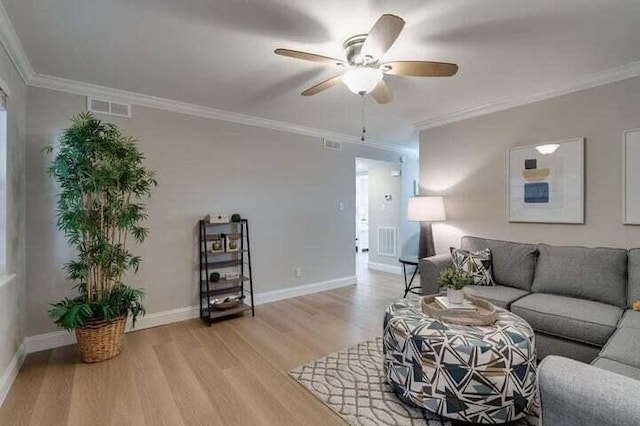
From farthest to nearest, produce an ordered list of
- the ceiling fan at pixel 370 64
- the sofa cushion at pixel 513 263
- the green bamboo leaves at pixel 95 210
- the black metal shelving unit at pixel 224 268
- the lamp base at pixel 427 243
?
the lamp base at pixel 427 243, the black metal shelving unit at pixel 224 268, the sofa cushion at pixel 513 263, the green bamboo leaves at pixel 95 210, the ceiling fan at pixel 370 64

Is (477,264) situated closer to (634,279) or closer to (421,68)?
(634,279)

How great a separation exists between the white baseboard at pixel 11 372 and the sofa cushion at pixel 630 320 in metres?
4.13

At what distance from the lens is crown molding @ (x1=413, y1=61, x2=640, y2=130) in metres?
2.68

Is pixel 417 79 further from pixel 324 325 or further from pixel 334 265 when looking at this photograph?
pixel 334 265

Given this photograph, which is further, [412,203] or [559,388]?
[412,203]

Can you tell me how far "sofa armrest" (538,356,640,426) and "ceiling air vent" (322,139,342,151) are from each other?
13.4 feet

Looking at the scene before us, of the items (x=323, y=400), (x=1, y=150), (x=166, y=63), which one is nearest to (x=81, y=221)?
(x=1, y=150)

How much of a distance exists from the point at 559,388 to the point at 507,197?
9.89ft

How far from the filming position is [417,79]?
2.86 m

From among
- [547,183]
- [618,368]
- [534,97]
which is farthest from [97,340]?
[534,97]

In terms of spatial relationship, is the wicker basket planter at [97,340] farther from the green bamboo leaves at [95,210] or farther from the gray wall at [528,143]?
the gray wall at [528,143]

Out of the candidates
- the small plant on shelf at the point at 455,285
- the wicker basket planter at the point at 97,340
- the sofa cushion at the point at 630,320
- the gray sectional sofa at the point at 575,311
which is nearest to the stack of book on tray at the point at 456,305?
the small plant on shelf at the point at 455,285

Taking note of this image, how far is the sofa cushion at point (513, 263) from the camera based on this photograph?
2988 millimetres

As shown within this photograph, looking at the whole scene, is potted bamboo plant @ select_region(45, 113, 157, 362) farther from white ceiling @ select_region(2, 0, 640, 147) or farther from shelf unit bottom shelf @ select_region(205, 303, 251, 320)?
shelf unit bottom shelf @ select_region(205, 303, 251, 320)
